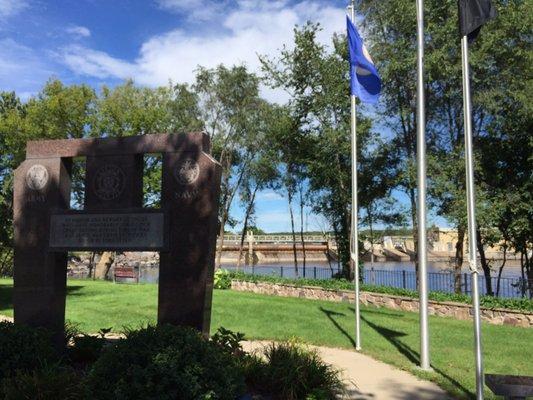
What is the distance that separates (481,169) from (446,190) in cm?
211

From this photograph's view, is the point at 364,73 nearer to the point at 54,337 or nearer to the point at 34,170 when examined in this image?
the point at 34,170

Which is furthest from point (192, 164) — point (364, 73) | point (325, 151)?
point (325, 151)

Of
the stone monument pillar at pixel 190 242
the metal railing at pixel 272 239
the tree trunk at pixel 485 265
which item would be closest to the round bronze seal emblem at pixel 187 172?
the stone monument pillar at pixel 190 242

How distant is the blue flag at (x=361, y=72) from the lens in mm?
→ 10539

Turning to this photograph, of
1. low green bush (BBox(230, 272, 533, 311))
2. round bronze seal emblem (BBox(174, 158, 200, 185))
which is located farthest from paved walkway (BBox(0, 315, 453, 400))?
low green bush (BBox(230, 272, 533, 311))

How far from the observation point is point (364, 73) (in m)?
10.6

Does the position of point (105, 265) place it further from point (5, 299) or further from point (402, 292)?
point (402, 292)

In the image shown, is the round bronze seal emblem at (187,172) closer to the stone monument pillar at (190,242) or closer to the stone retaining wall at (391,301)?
the stone monument pillar at (190,242)

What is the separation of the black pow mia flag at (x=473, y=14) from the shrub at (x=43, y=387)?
6.61m

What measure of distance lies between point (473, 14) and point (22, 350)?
286 inches

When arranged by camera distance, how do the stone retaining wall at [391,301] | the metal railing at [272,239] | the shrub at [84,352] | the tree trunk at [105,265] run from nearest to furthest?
the shrub at [84,352], the stone retaining wall at [391,301], the tree trunk at [105,265], the metal railing at [272,239]

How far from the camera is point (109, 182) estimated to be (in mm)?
8492

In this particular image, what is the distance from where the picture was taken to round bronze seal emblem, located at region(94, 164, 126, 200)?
843 cm

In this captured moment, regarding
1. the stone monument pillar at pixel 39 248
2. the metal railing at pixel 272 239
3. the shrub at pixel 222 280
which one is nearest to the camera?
the stone monument pillar at pixel 39 248
